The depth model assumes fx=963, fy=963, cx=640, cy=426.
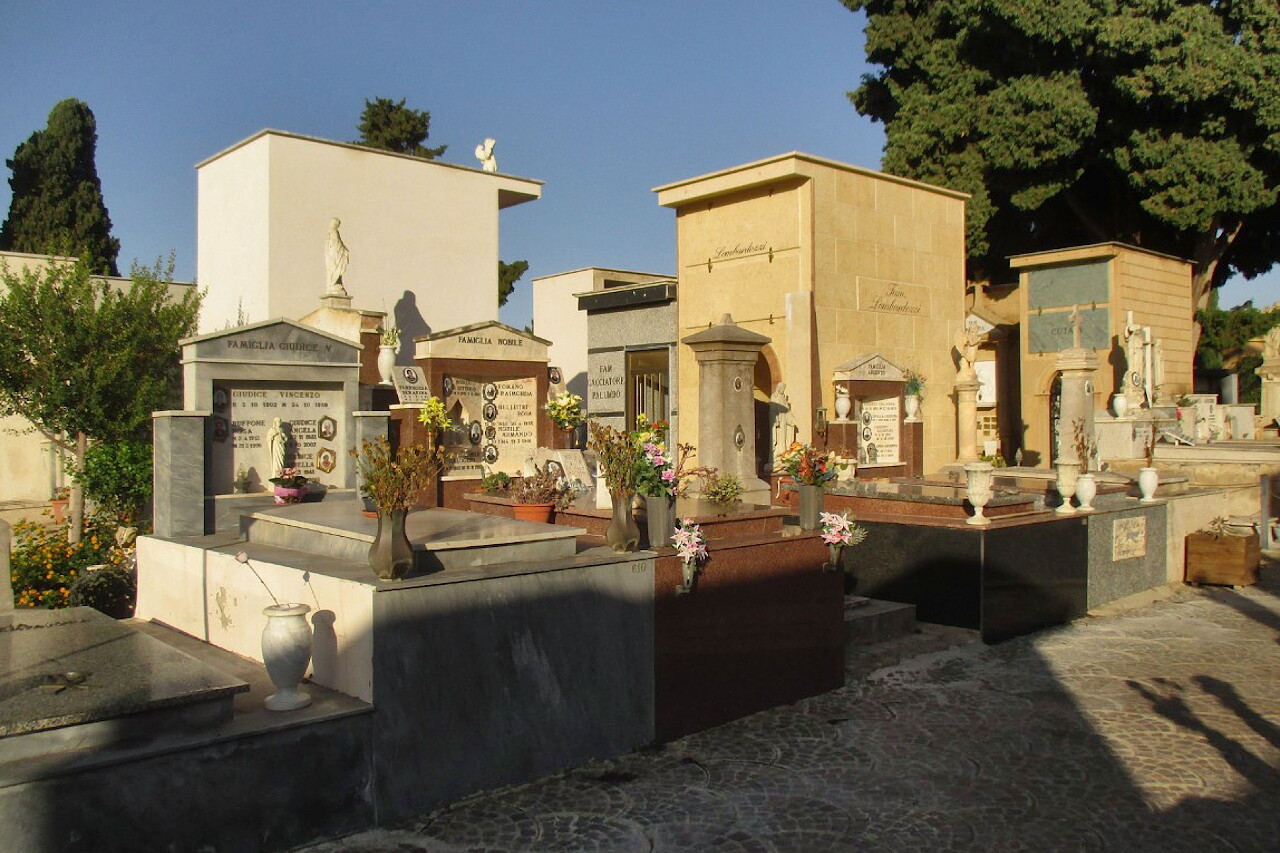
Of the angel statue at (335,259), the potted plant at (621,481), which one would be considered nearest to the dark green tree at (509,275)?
the angel statue at (335,259)

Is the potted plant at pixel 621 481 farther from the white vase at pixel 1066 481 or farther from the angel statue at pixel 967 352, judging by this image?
the angel statue at pixel 967 352

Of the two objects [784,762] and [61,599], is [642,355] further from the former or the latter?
[784,762]

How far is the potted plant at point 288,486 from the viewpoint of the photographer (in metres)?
9.55

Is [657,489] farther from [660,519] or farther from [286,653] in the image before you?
[286,653]

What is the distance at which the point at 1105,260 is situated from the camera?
22062mm

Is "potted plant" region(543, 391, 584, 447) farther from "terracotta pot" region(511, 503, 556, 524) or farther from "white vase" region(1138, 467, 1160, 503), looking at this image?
"white vase" region(1138, 467, 1160, 503)

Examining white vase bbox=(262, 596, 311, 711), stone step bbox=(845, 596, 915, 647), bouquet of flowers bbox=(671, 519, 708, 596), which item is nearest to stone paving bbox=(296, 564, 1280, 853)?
stone step bbox=(845, 596, 915, 647)

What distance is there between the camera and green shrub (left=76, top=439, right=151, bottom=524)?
1154 cm

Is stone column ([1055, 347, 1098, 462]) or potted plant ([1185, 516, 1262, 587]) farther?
stone column ([1055, 347, 1098, 462])

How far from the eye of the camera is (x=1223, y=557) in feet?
41.2

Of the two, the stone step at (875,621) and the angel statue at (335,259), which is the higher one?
the angel statue at (335,259)

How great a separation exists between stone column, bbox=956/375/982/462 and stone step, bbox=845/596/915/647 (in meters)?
9.93

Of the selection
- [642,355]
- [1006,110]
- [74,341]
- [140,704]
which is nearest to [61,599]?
[140,704]

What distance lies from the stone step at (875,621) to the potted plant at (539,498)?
117 inches
